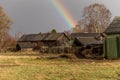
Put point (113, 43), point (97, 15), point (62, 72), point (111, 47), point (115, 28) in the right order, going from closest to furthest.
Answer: point (62, 72) < point (113, 43) < point (111, 47) < point (115, 28) < point (97, 15)

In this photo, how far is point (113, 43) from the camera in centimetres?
4009

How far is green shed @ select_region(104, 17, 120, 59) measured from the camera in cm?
3953

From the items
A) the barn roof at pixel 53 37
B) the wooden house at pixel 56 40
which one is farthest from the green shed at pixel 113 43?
the barn roof at pixel 53 37

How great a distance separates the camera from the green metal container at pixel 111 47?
39.5 m

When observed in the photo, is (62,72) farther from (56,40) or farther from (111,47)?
(56,40)

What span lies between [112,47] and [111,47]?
17 cm

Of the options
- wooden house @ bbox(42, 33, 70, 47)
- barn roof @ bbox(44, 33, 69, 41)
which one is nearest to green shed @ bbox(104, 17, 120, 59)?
wooden house @ bbox(42, 33, 70, 47)

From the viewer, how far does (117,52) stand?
129ft

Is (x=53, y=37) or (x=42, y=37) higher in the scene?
(x=42, y=37)

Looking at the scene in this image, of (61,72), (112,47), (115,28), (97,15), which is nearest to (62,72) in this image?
(61,72)

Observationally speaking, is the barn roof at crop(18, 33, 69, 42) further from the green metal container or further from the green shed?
the green metal container

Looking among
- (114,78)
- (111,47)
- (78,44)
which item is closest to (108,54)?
(111,47)

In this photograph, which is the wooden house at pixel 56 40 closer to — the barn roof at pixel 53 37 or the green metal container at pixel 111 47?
the barn roof at pixel 53 37

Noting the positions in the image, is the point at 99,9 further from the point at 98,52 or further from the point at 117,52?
the point at 117,52
